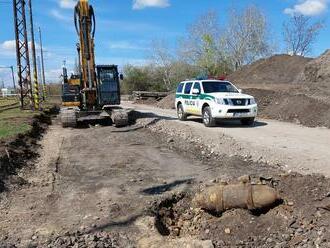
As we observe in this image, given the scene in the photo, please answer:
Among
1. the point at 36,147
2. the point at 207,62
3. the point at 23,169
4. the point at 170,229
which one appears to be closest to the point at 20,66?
the point at 36,147

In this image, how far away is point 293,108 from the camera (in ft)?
72.0

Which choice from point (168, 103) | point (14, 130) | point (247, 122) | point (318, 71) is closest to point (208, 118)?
point (247, 122)

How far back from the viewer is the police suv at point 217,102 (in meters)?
18.0

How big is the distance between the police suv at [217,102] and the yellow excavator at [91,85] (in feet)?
10.2

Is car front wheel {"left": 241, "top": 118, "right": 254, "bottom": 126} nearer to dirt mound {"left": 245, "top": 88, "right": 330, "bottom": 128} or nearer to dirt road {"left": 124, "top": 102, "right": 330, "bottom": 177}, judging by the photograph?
dirt road {"left": 124, "top": 102, "right": 330, "bottom": 177}

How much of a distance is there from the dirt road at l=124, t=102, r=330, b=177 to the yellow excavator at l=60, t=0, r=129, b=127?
16.7 feet

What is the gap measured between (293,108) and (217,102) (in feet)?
18.5

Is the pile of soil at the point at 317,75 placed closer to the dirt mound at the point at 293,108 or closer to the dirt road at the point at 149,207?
the dirt mound at the point at 293,108

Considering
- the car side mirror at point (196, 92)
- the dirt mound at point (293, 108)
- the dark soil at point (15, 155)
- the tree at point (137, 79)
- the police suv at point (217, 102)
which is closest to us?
the dark soil at point (15, 155)

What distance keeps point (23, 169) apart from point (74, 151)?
2.93 metres

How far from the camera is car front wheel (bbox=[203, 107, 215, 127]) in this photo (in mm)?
18322

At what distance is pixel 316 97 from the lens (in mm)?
22531

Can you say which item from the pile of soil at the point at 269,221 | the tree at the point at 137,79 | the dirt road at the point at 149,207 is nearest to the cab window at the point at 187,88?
the dirt road at the point at 149,207

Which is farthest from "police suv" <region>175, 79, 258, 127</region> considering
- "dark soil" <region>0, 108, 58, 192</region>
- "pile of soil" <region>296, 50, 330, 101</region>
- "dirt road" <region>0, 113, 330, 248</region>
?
"pile of soil" <region>296, 50, 330, 101</region>
